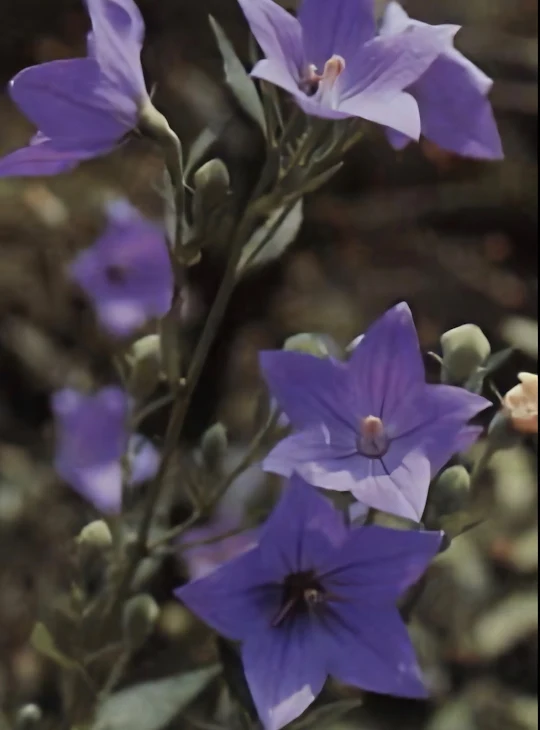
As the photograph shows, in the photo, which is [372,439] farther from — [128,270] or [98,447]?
[128,270]

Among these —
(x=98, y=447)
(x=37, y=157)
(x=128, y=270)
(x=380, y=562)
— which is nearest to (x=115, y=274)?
(x=128, y=270)

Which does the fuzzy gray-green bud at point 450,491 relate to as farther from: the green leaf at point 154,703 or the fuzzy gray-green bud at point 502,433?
the green leaf at point 154,703

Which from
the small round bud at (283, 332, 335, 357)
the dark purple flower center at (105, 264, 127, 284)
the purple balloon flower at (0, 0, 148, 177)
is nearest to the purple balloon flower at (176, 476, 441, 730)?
the small round bud at (283, 332, 335, 357)

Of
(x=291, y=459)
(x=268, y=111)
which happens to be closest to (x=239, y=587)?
(x=291, y=459)

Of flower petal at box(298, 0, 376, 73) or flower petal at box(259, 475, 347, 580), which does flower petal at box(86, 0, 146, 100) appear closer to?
flower petal at box(298, 0, 376, 73)

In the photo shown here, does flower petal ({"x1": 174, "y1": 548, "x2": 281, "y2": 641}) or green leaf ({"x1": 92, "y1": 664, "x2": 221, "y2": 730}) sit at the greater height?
flower petal ({"x1": 174, "y1": 548, "x2": 281, "y2": 641})

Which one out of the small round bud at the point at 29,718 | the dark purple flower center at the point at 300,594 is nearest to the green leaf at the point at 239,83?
the dark purple flower center at the point at 300,594
